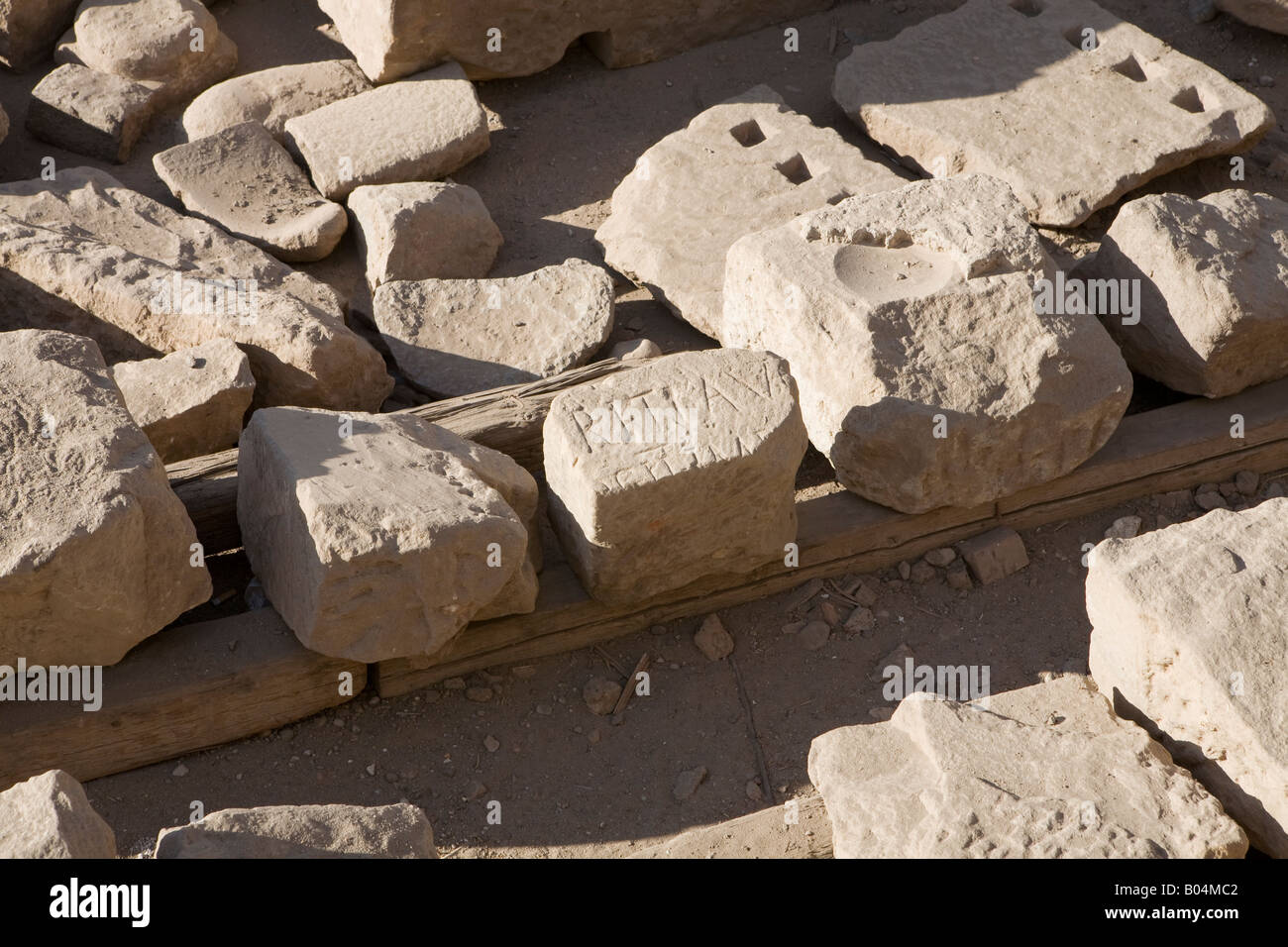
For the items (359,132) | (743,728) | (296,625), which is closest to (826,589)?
(743,728)

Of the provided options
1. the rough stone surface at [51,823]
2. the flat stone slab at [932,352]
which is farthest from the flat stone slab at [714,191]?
the rough stone surface at [51,823]

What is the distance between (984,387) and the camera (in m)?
4.38

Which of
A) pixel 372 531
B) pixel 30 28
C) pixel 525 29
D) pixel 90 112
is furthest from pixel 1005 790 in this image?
pixel 30 28

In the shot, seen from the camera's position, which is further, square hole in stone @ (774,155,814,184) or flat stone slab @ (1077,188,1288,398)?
square hole in stone @ (774,155,814,184)

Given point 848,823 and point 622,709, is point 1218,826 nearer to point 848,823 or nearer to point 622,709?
point 848,823

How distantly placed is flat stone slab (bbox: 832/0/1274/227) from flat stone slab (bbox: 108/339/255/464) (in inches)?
125

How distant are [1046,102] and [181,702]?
4.45 metres

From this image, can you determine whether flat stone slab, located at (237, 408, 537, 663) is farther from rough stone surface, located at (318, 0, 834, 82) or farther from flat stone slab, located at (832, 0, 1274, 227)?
rough stone surface, located at (318, 0, 834, 82)

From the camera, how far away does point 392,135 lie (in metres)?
6.22

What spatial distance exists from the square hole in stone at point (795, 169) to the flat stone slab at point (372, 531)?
2.52 metres

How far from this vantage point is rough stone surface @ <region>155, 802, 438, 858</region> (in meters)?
3.03

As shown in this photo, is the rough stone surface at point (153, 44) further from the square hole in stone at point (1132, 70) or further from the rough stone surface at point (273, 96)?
the square hole in stone at point (1132, 70)

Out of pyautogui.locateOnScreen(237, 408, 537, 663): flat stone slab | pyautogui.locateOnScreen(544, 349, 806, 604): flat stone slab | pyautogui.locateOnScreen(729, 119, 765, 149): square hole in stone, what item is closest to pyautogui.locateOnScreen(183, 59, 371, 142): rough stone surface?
pyautogui.locateOnScreen(729, 119, 765, 149): square hole in stone

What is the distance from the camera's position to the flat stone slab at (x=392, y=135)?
240 inches
